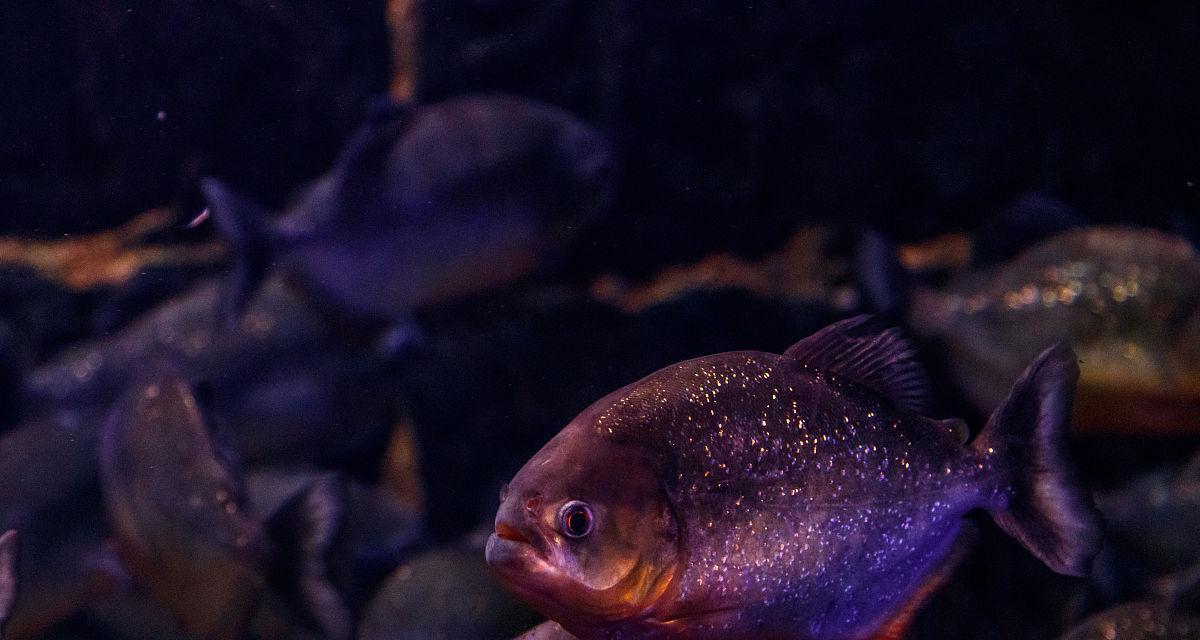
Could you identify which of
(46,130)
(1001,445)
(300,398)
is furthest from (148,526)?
A: (46,130)

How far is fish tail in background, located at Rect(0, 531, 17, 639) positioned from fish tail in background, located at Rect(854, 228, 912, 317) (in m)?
2.80

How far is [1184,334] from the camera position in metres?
3.06

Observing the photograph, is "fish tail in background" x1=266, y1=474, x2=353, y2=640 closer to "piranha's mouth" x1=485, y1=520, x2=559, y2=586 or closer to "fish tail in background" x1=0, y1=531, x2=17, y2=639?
"fish tail in background" x1=0, y1=531, x2=17, y2=639

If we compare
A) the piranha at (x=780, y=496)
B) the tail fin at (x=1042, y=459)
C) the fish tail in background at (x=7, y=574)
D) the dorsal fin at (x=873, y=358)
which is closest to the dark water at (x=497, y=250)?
the fish tail in background at (x=7, y=574)

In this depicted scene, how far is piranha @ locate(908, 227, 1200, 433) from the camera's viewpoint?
120 inches

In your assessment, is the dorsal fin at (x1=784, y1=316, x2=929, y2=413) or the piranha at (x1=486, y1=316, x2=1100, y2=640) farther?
the dorsal fin at (x1=784, y1=316, x2=929, y2=413)

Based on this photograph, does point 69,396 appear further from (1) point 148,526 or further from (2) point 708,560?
(2) point 708,560

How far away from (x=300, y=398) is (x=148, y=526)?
1674 mm

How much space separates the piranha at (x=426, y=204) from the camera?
3.23m

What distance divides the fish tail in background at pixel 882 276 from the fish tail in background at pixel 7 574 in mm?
2805

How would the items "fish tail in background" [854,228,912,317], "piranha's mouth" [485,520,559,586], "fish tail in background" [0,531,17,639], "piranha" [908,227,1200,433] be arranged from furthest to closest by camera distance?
"fish tail in background" [854,228,912,317]
"piranha" [908,227,1200,433]
"fish tail in background" [0,531,17,639]
"piranha's mouth" [485,520,559,586]

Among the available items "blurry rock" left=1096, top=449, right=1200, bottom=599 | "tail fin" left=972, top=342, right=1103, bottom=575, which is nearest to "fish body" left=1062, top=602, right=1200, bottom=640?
"blurry rock" left=1096, top=449, right=1200, bottom=599

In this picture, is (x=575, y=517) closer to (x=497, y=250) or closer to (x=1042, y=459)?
(x=1042, y=459)

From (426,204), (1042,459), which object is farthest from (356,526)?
(1042,459)
